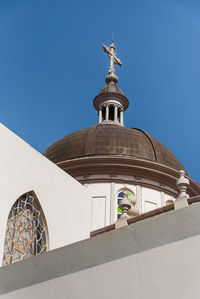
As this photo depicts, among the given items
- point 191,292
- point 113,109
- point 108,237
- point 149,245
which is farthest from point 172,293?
point 113,109

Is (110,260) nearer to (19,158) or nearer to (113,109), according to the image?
(19,158)

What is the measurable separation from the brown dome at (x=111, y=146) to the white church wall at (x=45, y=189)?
7094 mm

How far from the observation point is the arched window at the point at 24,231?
11.4 meters

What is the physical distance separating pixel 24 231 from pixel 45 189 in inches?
50.4

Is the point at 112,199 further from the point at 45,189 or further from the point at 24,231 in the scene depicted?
the point at 24,231

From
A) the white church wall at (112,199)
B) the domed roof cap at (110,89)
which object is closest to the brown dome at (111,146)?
the white church wall at (112,199)

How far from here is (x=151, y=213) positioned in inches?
348

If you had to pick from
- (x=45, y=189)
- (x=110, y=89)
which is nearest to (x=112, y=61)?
(x=110, y=89)

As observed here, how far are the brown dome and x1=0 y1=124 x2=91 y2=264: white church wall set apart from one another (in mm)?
7094

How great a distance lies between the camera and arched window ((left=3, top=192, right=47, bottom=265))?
11422 millimetres

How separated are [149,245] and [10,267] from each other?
2.49m

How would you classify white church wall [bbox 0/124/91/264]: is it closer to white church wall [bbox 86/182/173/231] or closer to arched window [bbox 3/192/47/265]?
arched window [bbox 3/192/47/265]

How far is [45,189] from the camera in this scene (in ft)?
42.0

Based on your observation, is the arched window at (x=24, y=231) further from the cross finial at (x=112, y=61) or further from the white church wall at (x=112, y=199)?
the cross finial at (x=112, y=61)
